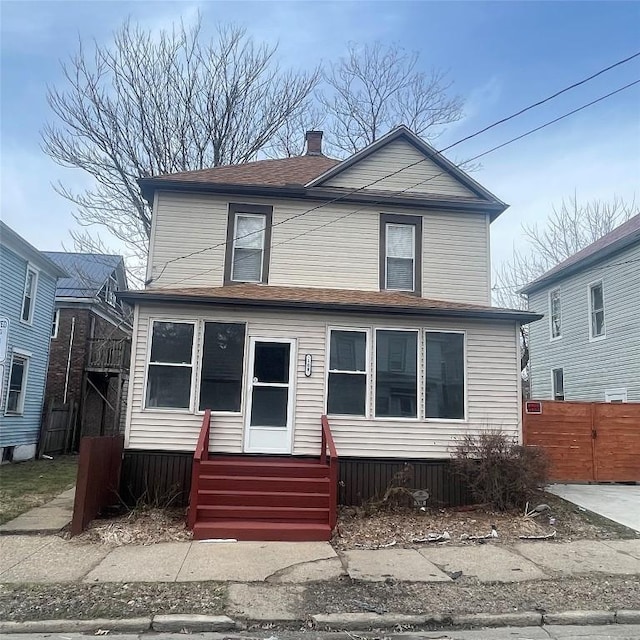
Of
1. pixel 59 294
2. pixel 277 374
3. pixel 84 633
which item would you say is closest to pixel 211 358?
pixel 277 374

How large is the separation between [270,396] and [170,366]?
1782mm

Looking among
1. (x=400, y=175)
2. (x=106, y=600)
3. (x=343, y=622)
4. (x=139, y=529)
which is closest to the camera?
(x=343, y=622)

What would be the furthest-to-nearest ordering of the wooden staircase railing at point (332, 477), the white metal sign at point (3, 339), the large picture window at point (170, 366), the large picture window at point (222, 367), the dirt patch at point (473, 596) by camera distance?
1. the large picture window at point (222, 367)
2. the large picture window at point (170, 366)
3. the wooden staircase railing at point (332, 477)
4. the white metal sign at point (3, 339)
5. the dirt patch at point (473, 596)

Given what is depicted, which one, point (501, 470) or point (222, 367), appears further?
point (222, 367)

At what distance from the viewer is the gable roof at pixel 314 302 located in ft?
30.7

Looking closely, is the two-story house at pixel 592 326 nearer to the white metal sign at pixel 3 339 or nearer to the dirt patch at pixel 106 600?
the dirt patch at pixel 106 600

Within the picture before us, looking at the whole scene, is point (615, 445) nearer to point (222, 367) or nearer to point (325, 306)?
point (325, 306)

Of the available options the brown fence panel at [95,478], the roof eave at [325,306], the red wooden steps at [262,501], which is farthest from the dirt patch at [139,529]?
the roof eave at [325,306]

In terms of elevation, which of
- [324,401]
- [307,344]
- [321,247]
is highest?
[321,247]

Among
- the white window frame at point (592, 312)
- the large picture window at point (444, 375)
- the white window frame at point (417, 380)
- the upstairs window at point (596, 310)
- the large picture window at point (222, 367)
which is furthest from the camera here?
the upstairs window at point (596, 310)

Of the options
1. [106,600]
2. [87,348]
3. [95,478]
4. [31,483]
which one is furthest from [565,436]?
[87,348]

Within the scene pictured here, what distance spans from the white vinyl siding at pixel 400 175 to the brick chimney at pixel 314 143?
3.71 metres

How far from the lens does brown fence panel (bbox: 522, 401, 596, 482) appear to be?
11609mm

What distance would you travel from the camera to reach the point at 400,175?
37.7ft
